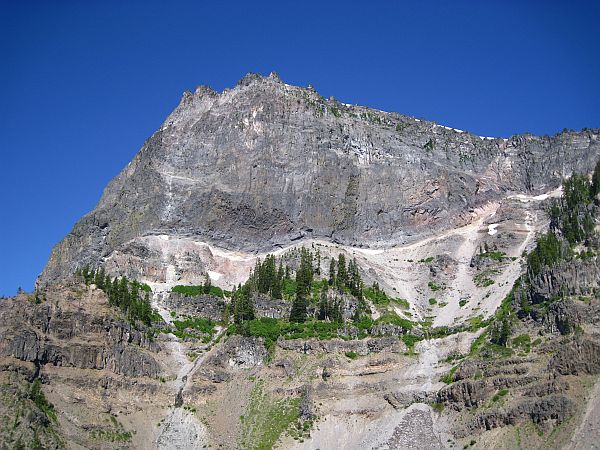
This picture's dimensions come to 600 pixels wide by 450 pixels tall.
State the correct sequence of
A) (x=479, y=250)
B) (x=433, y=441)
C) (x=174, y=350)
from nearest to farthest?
1. (x=433, y=441)
2. (x=174, y=350)
3. (x=479, y=250)

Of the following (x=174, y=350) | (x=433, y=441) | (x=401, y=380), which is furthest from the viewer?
(x=174, y=350)

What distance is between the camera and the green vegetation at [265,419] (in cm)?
12025

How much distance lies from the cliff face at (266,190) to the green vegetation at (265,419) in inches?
2072

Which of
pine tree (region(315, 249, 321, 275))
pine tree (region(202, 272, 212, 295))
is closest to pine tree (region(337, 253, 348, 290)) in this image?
pine tree (region(315, 249, 321, 275))

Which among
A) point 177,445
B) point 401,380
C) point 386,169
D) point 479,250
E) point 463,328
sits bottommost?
point 177,445

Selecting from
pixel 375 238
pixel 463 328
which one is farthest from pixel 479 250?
pixel 463 328

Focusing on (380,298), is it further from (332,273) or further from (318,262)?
(318,262)

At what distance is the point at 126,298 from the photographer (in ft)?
458

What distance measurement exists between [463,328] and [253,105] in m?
74.9

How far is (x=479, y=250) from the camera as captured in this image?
17588 centimetres

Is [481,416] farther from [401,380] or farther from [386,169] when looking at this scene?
[386,169]

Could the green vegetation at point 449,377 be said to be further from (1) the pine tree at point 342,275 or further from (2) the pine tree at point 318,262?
(2) the pine tree at point 318,262

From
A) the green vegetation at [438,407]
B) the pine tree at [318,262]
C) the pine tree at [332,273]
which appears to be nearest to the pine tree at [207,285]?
the pine tree at [318,262]

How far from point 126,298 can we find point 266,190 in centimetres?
5101
